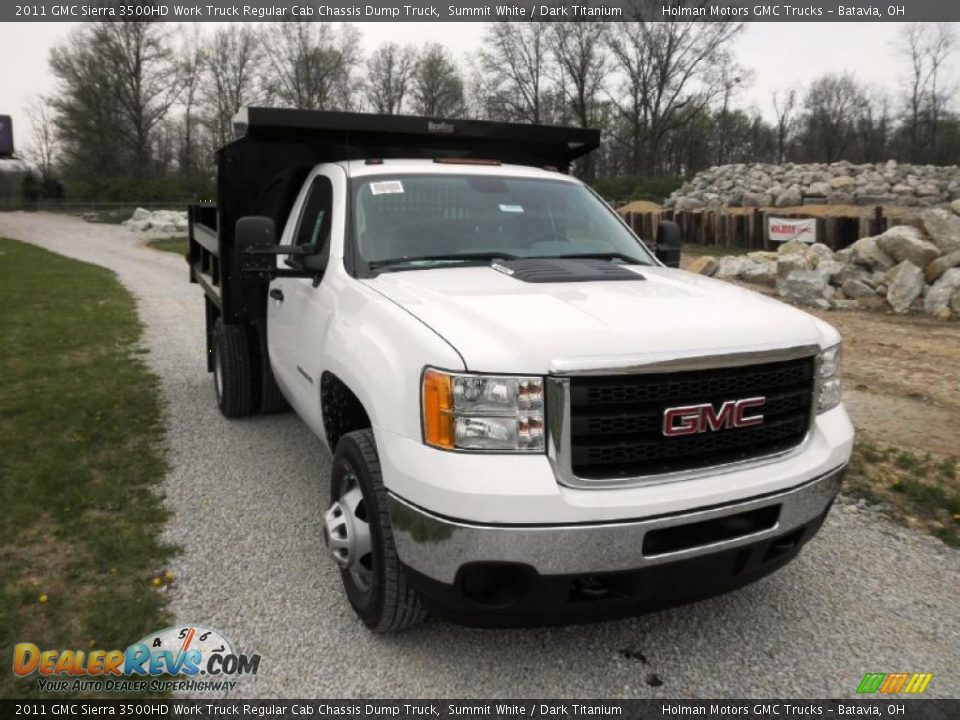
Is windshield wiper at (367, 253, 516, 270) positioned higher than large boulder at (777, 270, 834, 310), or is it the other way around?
windshield wiper at (367, 253, 516, 270)

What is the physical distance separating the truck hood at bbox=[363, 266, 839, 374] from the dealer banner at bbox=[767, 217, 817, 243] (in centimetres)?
1851

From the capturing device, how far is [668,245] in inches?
192

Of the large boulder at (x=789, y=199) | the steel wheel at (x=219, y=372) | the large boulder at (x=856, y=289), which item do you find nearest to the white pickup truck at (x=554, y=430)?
the steel wheel at (x=219, y=372)

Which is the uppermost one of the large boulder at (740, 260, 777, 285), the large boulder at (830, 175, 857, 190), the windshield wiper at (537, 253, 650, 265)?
the large boulder at (830, 175, 857, 190)

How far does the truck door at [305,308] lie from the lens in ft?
12.8

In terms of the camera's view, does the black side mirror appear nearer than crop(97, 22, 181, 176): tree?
Yes

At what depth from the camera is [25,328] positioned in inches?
433

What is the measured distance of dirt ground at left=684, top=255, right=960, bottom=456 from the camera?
20.1ft

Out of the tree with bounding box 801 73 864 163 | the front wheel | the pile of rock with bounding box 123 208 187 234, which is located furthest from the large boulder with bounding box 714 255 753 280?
the tree with bounding box 801 73 864 163

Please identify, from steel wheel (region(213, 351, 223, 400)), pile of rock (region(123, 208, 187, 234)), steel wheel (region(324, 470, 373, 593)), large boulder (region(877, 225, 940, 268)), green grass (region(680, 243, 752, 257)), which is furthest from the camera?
pile of rock (region(123, 208, 187, 234))

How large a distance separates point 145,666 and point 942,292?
12.1 meters

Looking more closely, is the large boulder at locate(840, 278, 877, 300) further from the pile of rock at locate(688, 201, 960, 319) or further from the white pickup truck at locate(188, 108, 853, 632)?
the white pickup truck at locate(188, 108, 853, 632)

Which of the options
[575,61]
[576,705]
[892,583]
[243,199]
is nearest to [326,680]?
[576,705]

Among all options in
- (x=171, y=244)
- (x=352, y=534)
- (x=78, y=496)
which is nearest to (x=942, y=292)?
(x=352, y=534)
